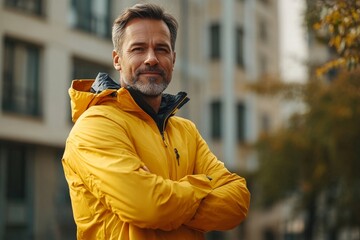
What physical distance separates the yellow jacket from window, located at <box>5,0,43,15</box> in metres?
21.0

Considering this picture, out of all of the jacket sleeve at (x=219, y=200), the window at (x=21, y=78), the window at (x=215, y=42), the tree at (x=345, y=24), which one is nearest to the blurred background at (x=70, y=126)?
the window at (x=21, y=78)

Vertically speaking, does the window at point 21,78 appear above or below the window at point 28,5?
below

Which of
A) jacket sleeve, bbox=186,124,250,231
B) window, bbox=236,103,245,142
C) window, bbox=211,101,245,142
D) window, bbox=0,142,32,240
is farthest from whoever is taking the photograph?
window, bbox=236,103,245,142

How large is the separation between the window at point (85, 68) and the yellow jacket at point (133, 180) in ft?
74.9

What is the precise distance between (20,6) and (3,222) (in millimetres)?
7133

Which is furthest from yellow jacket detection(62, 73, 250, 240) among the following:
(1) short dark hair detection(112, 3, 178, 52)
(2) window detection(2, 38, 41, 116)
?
(2) window detection(2, 38, 41, 116)

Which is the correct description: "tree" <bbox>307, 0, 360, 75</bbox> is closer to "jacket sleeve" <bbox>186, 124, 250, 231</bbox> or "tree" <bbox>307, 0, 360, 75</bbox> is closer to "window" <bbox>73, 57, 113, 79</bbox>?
"jacket sleeve" <bbox>186, 124, 250, 231</bbox>

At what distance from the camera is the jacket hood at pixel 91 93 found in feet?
12.0

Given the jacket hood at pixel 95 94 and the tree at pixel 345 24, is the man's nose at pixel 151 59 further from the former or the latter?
the tree at pixel 345 24

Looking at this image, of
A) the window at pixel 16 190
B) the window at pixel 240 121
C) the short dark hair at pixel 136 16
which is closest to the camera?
the short dark hair at pixel 136 16

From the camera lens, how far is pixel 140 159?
142 inches

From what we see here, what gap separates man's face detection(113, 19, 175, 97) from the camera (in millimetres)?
3715

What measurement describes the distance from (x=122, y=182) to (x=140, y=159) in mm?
279

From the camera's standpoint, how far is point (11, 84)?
24.2 m
